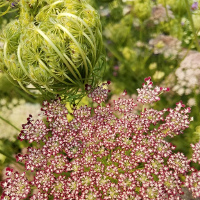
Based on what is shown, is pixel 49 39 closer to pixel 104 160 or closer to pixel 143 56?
pixel 104 160

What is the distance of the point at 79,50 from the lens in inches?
39.8

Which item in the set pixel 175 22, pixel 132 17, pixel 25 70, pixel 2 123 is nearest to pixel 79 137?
pixel 25 70

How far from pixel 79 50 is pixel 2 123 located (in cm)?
79

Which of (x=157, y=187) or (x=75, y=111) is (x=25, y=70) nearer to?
(x=75, y=111)

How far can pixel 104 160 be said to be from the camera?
1.18 m

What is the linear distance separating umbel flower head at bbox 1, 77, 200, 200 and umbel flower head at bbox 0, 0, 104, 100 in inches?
8.9

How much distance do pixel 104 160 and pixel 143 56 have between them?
83cm

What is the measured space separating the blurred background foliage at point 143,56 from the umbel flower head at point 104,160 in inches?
15.2

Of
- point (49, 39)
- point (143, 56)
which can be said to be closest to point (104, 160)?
point (49, 39)

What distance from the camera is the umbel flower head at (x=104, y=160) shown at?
1.03 m

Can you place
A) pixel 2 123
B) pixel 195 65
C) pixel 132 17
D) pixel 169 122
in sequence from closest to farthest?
pixel 169 122 → pixel 195 65 → pixel 2 123 → pixel 132 17

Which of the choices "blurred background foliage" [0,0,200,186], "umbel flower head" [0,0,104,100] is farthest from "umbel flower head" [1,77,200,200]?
"blurred background foliage" [0,0,200,186]

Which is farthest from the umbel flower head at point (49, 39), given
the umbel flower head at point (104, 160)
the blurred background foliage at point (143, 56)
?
the blurred background foliage at point (143, 56)

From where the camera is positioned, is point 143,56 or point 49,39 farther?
point 143,56
